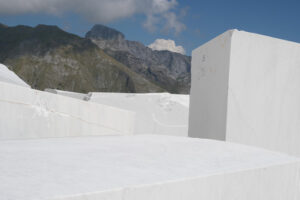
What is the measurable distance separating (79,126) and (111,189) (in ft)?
10.2

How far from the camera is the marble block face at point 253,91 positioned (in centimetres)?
357

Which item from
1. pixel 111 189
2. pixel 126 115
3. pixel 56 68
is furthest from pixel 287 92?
pixel 56 68

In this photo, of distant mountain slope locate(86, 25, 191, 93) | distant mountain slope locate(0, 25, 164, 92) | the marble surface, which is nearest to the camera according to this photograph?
the marble surface

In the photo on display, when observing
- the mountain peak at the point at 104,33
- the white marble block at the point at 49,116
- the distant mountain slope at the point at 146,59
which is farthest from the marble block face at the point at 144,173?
the mountain peak at the point at 104,33

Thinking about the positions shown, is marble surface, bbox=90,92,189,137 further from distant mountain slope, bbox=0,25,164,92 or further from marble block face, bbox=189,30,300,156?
distant mountain slope, bbox=0,25,164,92

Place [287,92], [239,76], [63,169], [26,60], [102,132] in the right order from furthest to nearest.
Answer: [26,60] → [102,132] → [287,92] → [239,76] → [63,169]

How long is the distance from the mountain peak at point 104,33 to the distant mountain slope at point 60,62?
57.2 m

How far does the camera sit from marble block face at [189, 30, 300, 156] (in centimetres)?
357

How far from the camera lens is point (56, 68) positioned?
5662 centimetres

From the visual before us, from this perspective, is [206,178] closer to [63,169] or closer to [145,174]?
[145,174]

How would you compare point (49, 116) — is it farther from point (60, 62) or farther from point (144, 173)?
point (60, 62)

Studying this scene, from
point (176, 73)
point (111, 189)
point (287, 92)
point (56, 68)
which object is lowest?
point (111, 189)

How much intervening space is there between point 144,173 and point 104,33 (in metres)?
130

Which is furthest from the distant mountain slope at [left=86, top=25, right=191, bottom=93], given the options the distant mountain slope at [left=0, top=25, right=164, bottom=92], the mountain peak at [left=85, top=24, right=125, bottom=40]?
the distant mountain slope at [left=0, top=25, right=164, bottom=92]
